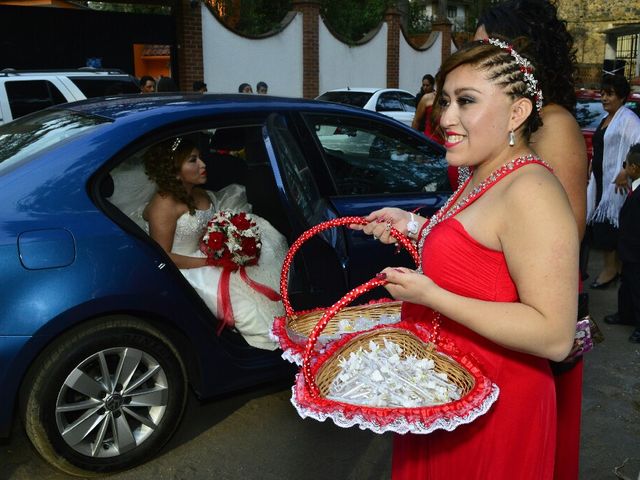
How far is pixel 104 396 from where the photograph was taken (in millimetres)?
3037

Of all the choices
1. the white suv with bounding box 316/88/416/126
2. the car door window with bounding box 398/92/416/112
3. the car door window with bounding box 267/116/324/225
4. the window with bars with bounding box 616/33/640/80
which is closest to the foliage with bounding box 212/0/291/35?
the white suv with bounding box 316/88/416/126

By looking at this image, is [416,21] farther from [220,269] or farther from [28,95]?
[220,269]

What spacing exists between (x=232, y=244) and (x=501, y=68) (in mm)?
2338

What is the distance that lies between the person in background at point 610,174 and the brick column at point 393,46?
13845 millimetres

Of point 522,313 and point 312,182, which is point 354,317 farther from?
point 312,182

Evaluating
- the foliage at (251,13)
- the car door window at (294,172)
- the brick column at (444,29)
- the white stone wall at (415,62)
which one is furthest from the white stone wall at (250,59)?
the car door window at (294,172)

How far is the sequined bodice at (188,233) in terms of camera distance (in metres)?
3.98

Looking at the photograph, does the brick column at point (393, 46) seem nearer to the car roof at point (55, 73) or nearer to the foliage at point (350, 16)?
the foliage at point (350, 16)

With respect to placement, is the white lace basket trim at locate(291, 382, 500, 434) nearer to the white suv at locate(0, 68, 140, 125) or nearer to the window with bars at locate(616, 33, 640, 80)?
the white suv at locate(0, 68, 140, 125)

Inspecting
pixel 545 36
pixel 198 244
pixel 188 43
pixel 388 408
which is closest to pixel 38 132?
pixel 198 244

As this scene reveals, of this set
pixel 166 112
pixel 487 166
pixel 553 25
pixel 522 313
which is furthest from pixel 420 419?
pixel 166 112

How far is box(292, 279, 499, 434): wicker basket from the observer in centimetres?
154

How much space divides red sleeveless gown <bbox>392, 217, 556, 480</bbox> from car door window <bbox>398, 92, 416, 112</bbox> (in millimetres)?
12779

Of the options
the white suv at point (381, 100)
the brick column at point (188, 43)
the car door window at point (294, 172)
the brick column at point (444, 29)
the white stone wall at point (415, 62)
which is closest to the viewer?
the car door window at point (294, 172)
